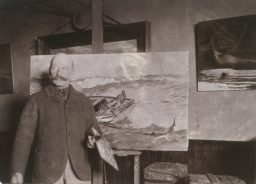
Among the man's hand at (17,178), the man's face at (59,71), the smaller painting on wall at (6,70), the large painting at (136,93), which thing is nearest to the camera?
the man's hand at (17,178)

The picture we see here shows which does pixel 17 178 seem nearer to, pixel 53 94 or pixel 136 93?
pixel 53 94

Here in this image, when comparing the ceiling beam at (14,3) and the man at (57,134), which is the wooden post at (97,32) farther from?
the ceiling beam at (14,3)

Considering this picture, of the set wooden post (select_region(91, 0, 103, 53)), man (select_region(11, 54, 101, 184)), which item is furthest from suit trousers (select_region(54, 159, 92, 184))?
wooden post (select_region(91, 0, 103, 53))

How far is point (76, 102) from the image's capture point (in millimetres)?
2033

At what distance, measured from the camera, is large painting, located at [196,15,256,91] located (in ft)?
7.84

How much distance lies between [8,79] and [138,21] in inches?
65.2

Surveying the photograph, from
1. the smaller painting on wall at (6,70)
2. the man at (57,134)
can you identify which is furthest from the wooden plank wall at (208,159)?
the smaller painting on wall at (6,70)

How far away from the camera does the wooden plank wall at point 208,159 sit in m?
2.47

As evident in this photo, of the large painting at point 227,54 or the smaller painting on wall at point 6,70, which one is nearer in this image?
the large painting at point 227,54

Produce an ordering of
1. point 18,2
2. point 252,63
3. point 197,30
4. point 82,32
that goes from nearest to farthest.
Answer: point 252,63 < point 197,30 < point 82,32 < point 18,2

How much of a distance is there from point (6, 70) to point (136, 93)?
6.46 feet

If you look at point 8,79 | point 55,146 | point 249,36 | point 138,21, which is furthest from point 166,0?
point 8,79

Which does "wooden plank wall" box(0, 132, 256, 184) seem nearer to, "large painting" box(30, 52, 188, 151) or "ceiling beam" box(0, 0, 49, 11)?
"large painting" box(30, 52, 188, 151)

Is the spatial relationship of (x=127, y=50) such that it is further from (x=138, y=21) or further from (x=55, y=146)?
(x=55, y=146)
